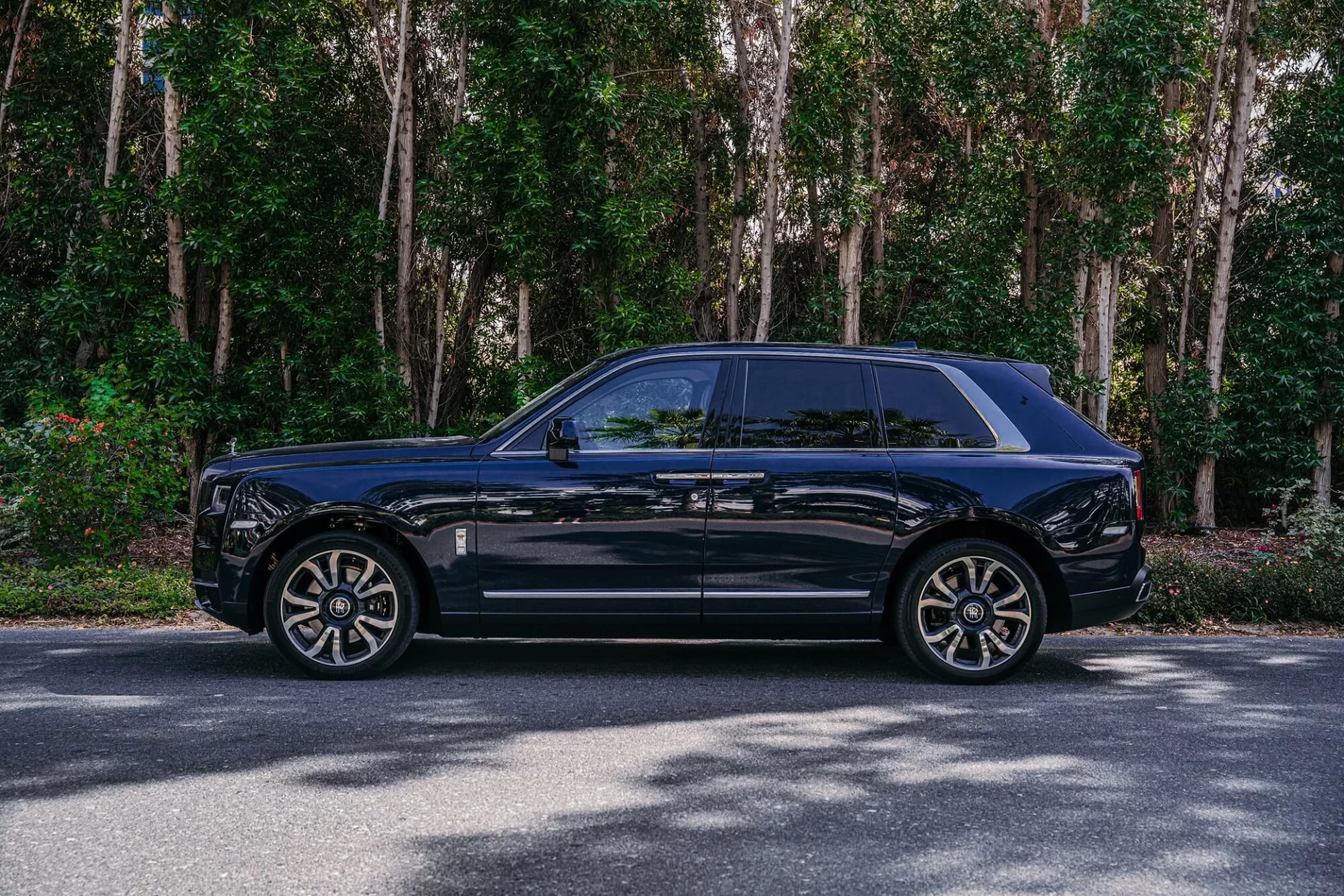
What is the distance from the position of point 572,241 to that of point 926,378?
8.98m

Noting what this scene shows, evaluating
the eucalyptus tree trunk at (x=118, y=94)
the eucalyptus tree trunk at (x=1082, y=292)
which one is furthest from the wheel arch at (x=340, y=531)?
the eucalyptus tree trunk at (x=1082, y=292)

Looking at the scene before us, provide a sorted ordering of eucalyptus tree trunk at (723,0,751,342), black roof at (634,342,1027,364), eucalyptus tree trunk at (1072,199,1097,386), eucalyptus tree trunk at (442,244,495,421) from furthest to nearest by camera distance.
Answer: eucalyptus tree trunk at (723,0,751,342)
eucalyptus tree trunk at (442,244,495,421)
eucalyptus tree trunk at (1072,199,1097,386)
black roof at (634,342,1027,364)

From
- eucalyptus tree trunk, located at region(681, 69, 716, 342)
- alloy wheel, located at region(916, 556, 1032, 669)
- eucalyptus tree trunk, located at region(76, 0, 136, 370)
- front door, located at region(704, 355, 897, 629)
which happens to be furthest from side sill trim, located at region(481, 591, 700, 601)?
eucalyptus tree trunk, located at region(681, 69, 716, 342)

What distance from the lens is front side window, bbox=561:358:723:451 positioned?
21.2 feet

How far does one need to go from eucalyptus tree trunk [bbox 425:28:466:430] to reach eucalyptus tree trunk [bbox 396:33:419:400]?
474 mm

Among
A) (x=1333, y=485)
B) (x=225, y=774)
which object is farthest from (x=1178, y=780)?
(x=1333, y=485)

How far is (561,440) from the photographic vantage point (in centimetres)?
632

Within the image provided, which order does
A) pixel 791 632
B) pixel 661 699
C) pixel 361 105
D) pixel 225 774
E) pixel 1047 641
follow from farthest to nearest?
1. pixel 361 105
2. pixel 1047 641
3. pixel 791 632
4. pixel 661 699
5. pixel 225 774

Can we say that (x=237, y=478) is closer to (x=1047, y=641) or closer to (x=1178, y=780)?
(x=1178, y=780)

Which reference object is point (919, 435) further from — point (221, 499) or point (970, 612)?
point (221, 499)

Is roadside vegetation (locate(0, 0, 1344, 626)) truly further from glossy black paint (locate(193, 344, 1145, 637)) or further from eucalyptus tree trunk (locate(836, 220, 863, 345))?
glossy black paint (locate(193, 344, 1145, 637))

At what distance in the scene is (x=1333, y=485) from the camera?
60.2 feet

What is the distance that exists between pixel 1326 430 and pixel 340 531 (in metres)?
16.0

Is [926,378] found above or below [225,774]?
above
